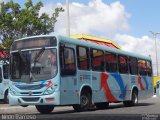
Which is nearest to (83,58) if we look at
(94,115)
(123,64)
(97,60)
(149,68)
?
(97,60)

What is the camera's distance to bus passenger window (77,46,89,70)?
62.7ft

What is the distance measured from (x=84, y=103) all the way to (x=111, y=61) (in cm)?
389

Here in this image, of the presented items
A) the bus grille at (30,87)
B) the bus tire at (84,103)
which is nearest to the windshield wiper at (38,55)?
the bus grille at (30,87)

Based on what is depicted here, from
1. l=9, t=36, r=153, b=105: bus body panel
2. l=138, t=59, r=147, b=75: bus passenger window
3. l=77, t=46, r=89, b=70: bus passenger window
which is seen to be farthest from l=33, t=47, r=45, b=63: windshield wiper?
l=138, t=59, r=147, b=75: bus passenger window

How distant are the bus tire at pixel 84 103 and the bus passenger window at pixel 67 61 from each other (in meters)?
1.46

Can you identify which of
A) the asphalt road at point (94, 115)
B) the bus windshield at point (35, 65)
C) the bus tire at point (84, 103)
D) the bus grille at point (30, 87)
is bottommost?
the asphalt road at point (94, 115)

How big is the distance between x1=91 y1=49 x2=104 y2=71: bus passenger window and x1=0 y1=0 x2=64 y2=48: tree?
11.6 m

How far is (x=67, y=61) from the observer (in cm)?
1814

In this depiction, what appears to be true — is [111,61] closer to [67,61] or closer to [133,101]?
[133,101]

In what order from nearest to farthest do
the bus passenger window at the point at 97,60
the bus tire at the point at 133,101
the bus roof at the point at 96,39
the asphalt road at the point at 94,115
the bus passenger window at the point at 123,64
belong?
the asphalt road at the point at 94,115 < the bus passenger window at the point at 97,60 < the bus passenger window at the point at 123,64 < the bus tire at the point at 133,101 < the bus roof at the point at 96,39

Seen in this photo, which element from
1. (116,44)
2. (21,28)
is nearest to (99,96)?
(21,28)

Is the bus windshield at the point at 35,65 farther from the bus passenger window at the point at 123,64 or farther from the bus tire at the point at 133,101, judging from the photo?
the bus tire at the point at 133,101

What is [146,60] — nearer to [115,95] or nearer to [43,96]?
[115,95]

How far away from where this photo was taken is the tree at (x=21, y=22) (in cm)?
3219
